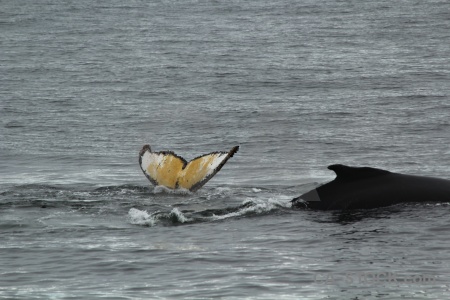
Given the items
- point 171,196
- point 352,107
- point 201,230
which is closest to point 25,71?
point 352,107

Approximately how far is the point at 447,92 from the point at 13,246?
1817 centimetres

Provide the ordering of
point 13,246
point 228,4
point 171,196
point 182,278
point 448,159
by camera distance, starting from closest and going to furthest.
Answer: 1. point 182,278
2. point 13,246
3. point 171,196
4. point 448,159
5. point 228,4

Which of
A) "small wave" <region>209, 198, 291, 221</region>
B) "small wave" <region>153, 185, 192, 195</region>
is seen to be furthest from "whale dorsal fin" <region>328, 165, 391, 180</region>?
"small wave" <region>153, 185, 192, 195</region>

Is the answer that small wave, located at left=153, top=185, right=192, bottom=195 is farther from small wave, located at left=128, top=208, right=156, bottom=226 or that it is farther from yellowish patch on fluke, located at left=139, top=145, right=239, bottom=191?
small wave, located at left=128, top=208, right=156, bottom=226

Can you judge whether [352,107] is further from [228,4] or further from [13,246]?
[228,4]

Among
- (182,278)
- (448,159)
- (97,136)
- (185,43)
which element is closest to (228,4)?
(185,43)

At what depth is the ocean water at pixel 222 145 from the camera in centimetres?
1072

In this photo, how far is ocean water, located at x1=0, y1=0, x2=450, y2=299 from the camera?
10.7m

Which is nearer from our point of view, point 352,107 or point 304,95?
point 352,107

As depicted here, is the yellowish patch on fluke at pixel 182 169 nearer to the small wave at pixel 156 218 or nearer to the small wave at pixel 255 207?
the small wave at pixel 255 207

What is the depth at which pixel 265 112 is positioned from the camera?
1024 inches

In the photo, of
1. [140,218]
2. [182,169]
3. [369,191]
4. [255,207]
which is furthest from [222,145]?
[369,191]

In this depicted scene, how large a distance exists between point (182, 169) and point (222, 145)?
6.46m

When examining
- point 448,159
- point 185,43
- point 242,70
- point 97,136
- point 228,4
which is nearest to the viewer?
point 448,159
